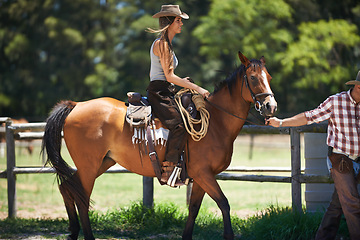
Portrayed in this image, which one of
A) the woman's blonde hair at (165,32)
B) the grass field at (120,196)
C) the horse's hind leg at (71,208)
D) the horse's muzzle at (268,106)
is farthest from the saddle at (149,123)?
the grass field at (120,196)

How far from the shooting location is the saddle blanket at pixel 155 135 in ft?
16.4

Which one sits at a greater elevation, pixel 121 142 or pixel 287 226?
pixel 121 142

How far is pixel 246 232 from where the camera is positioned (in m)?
5.54

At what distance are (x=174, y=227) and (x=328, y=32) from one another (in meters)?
20.0

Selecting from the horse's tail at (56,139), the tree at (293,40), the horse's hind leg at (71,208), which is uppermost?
the tree at (293,40)

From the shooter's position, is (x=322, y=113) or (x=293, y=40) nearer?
(x=322, y=113)

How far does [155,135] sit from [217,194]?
98 centimetres

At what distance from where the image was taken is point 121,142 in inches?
202

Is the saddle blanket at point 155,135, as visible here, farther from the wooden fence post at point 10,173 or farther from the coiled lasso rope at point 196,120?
the wooden fence post at point 10,173

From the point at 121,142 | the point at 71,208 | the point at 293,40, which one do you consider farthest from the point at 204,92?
the point at 293,40

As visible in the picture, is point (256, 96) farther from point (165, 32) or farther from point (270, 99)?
point (165, 32)

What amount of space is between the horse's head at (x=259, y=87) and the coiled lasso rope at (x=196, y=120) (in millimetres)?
508

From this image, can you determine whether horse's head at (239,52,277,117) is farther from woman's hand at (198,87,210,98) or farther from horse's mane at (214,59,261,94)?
woman's hand at (198,87,210,98)

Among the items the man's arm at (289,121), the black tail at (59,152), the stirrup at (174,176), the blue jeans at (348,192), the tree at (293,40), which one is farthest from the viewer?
the tree at (293,40)
